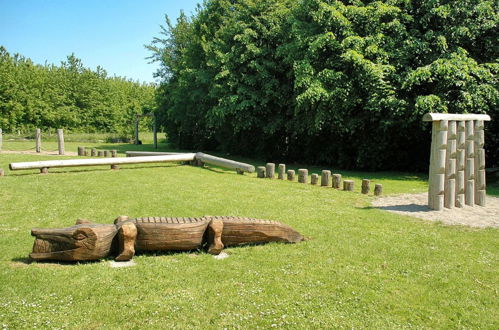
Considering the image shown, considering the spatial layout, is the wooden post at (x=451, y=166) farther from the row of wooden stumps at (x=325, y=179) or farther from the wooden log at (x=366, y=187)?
the wooden log at (x=366, y=187)

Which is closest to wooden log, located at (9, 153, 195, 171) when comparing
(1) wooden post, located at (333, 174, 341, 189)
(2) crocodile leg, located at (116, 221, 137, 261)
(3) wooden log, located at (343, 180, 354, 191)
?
(1) wooden post, located at (333, 174, 341, 189)

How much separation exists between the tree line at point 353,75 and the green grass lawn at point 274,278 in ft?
26.4

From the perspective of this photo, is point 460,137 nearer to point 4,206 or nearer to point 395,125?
point 395,125

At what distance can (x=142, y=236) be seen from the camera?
5633 mm

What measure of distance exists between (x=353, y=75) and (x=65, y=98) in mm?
33079

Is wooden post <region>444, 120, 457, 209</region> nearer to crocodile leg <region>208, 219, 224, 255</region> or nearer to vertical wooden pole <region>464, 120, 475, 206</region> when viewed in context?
vertical wooden pole <region>464, 120, 475, 206</region>

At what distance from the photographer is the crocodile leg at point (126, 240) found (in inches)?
215

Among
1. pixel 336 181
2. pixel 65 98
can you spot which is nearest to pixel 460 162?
pixel 336 181

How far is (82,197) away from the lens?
396 inches

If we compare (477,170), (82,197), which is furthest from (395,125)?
(82,197)

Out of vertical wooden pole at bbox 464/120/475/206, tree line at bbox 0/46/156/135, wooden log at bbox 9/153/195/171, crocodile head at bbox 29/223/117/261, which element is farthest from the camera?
tree line at bbox 0/46/156/135

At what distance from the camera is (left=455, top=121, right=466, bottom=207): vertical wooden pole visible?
10047 mm

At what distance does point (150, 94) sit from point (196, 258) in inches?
1832

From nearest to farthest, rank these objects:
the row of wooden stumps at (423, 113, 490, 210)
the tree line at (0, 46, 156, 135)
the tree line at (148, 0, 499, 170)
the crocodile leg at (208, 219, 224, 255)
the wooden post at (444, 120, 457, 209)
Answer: the crocodile leg at (208, 219, 224, 255) → the row of wooden stumps at (423, 113, 490, 210) → the wooden post at (444, 120, 457, 209) → the tree line at (148, 0, 499, 170) → the tree line at (0, 46, 156, 135)
